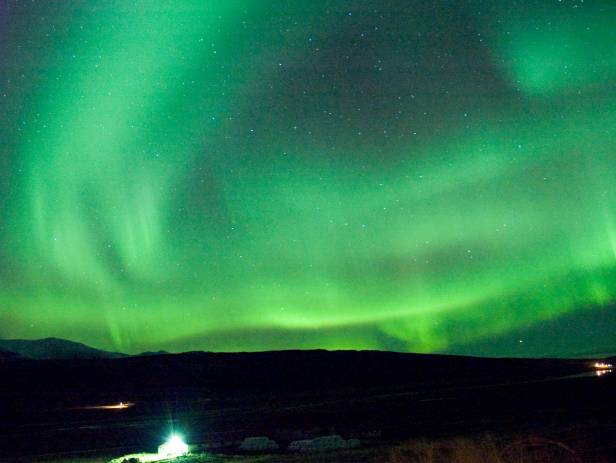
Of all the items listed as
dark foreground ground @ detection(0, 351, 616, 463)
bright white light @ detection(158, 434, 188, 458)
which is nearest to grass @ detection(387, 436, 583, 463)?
dark foreground ground @ detection(0, 351, 616, 463)

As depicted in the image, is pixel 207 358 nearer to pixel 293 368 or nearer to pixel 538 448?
pixel 293 368

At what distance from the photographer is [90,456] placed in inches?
993

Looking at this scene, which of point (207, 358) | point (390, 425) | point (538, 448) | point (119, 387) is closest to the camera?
point (538, 448)

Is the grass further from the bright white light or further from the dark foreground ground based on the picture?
the bright white light

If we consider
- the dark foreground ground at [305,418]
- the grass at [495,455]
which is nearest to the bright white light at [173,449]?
the dark foreground ground at [305,418]

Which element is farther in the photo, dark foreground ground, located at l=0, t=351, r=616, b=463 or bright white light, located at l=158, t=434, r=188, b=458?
bright white light, located at l=158, t=434, r=188, b=458

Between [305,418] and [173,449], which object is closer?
[173,449]

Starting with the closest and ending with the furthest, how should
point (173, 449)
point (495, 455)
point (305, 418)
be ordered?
point (495, 455) < point (173, 449) < point (305, 418)

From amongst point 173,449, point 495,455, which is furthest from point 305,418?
point 495,455

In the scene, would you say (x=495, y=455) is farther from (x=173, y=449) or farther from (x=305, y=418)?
(x=305, y=418)

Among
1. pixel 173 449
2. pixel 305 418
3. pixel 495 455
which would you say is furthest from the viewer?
pixel 305 418

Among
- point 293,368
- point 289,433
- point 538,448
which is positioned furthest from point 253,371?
point 538,448

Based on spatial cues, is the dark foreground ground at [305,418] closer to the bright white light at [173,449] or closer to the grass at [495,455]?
the grass at [495,455]

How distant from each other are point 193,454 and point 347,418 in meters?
13.2
